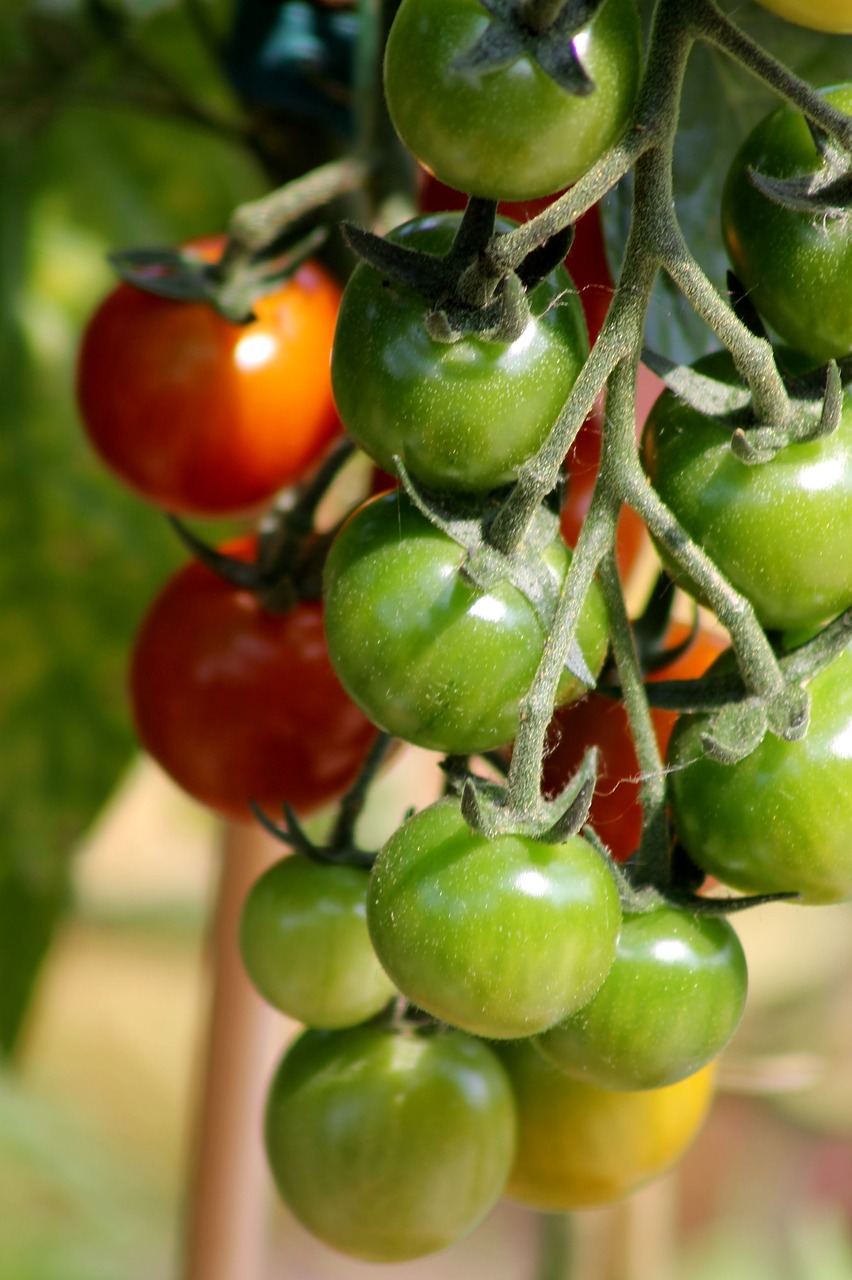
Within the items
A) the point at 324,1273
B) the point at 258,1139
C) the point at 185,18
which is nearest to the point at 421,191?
the point at 185,18

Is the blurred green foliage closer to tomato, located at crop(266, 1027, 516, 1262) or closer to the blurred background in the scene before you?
the blurred background

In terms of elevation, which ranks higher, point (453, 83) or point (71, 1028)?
point (453, 83)

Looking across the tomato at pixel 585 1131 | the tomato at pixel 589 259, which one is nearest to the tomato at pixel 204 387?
the tomato at pixel 589 259

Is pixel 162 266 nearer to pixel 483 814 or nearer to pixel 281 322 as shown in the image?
pixel 281 322

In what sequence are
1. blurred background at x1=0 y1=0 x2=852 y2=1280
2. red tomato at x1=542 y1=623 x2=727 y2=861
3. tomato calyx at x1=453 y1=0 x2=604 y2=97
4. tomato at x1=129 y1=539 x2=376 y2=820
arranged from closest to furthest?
tomato calyx at x1=453 y1=0 x2=604 y2=97 < red tomato at x1=542 y1=623 x2=727 y2=861 < tomato at x1=129 y1=539 x2=376 y2=820 < blurred background at x1=0 y1=0 x2=852 y2=1280

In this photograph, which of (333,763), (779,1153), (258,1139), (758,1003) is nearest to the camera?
(333,763)

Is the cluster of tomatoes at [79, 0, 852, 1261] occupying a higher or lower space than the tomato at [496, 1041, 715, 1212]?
higher

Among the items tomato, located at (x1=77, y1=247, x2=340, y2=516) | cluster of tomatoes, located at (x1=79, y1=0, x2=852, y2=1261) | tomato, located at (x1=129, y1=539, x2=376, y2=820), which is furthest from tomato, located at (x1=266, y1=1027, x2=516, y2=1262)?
tomato, located at (x1=77, y1=247, x2=340, y2=516)
